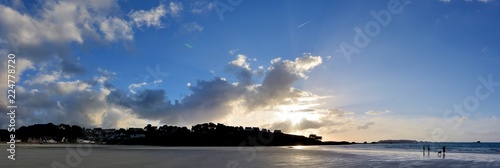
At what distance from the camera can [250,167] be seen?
3578 centimetres

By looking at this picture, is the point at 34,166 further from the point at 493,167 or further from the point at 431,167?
the point at 493,167

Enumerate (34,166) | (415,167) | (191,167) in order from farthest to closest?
(415,167) < (191,167) < (34,166)

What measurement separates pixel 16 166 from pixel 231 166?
1829cm

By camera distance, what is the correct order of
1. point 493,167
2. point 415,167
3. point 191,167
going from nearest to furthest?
point 191,167 < point 415,167 < point 493,167

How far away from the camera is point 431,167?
44.7m

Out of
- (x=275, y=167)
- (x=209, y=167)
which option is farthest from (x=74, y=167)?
(x=275, y=167)

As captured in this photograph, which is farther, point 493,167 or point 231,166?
point 493,167

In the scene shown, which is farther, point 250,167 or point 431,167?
point 431,167

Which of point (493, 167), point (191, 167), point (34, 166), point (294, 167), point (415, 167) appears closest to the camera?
point (34, 166)

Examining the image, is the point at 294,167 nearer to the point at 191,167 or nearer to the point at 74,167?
the point at 191,167

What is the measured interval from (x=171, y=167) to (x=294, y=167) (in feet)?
39.2

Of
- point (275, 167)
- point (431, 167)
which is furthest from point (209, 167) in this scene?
point (431, 167)

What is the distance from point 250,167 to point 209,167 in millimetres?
3955

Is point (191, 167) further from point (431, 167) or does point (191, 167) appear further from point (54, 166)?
point (431, 167)
